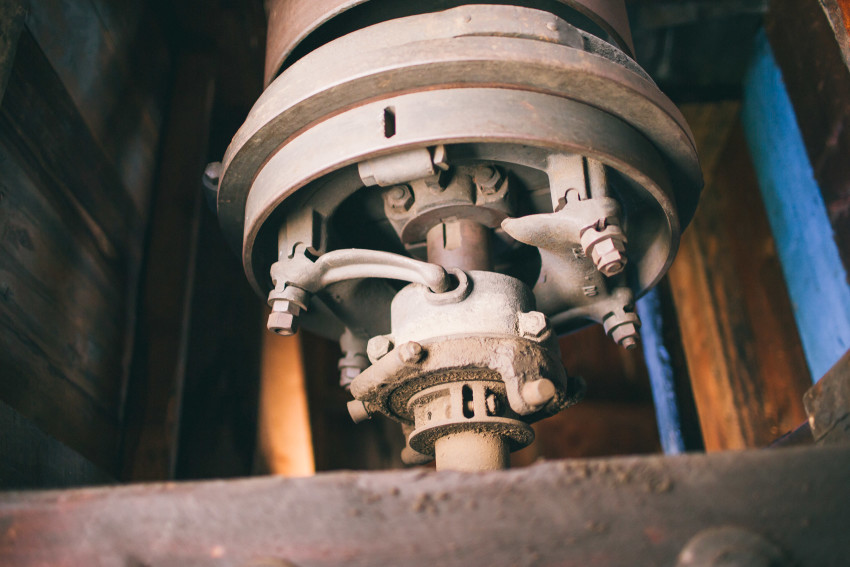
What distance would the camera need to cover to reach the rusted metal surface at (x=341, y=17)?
1651mm

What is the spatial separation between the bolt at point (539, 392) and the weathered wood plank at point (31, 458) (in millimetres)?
950

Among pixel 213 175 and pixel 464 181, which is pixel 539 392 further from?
pixel 213 175

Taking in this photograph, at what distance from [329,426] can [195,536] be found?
2223 mm

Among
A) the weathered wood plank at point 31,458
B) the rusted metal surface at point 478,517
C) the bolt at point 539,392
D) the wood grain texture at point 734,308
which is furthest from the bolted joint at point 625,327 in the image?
the weathered wood plank at point 31,458

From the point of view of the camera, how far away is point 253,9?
2.62 meters

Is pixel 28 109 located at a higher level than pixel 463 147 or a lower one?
higher

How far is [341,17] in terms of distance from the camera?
177cm

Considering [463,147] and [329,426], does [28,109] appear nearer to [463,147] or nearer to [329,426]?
[463,147]

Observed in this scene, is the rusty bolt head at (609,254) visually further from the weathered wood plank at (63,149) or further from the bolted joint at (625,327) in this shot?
the weathered wood plank at (63,149)

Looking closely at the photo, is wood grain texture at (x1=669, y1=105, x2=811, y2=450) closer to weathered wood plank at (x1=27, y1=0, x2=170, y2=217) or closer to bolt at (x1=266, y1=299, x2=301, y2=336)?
bolt at (x1=266, y1=299, x2=301, y2=336)

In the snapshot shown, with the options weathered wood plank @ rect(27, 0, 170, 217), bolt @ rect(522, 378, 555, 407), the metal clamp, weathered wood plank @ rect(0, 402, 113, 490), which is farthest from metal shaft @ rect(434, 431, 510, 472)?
weathered wood plank @ rect(27, 0, 170, 217)

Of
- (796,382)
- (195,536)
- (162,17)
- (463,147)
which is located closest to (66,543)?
(195,536)

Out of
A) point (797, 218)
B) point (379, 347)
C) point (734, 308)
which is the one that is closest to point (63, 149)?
point (379, 347)

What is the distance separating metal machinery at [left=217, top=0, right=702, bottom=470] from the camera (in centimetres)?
140
